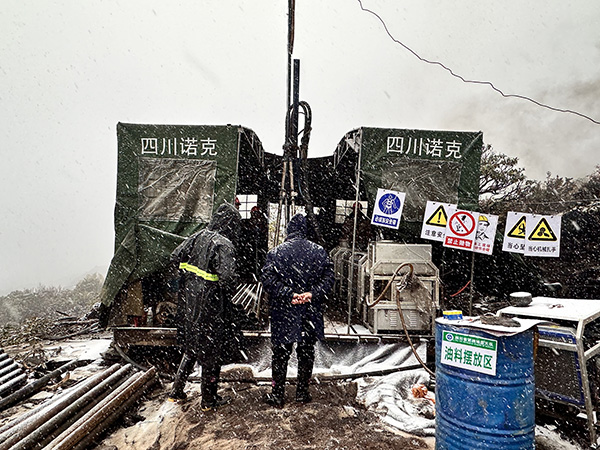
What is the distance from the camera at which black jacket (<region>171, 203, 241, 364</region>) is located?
4.30 meters

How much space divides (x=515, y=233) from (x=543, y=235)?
450mm

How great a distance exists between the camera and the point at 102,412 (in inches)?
153

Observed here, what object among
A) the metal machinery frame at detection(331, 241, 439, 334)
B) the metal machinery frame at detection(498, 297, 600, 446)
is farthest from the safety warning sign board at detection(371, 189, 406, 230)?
the metal machinery frame at detection(498, 297, 600, 446)

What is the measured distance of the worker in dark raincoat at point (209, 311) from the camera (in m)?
4.29

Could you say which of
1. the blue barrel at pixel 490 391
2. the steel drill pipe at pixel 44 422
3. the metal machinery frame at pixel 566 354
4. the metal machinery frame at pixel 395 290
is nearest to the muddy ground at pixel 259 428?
the steel drill pipe at pixel 44 422

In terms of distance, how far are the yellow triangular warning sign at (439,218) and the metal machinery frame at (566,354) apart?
2.68 metres

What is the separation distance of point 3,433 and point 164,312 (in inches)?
134

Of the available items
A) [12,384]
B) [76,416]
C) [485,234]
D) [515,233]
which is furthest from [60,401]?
[515,233]

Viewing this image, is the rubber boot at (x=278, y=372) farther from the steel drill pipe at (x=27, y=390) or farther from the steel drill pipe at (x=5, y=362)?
the steel drill pipe at (x=5, y=362)

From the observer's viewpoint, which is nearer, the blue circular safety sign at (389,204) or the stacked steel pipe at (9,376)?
the stacked steel pipe at (9,376)

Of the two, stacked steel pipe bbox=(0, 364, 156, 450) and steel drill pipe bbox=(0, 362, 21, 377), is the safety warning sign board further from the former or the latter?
steel drill pipe bbox=(0, 362, 21, 377)

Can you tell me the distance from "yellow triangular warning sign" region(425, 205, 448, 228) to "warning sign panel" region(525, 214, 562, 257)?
1.40 m

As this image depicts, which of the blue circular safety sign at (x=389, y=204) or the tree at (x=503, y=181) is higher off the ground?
the tree at (x=503, y=181)

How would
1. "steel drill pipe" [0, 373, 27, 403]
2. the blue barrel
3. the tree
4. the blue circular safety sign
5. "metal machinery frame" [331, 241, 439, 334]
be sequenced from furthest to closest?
the tree < the blue circular safety sign < "metal machinery frame" [331, 241, 439, 334] < "steel drill pipe" [0, 373, 27, 403] < the blue barrel
